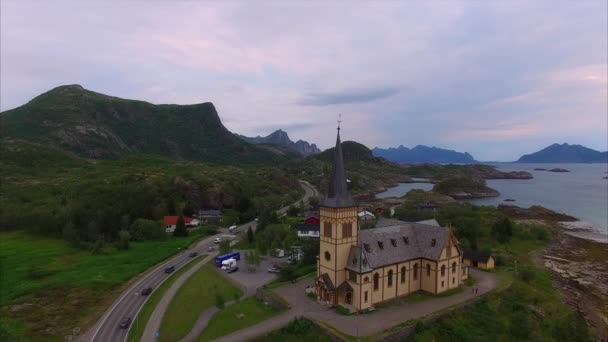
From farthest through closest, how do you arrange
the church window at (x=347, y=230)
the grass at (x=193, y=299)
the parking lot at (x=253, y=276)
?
the parking lot at (x=253, y=276), the church window at (x=347, y=230), the grass at (x=193, y=299)

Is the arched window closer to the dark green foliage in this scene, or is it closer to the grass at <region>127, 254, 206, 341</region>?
the grass at <region>127, 254, 206, 341</region>

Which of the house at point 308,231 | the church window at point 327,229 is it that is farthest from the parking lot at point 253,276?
the church window at point 327,229

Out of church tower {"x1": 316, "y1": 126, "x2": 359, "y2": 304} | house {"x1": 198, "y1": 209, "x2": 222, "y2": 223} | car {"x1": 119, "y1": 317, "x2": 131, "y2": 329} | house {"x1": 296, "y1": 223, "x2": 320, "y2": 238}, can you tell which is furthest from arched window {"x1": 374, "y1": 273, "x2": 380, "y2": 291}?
house {"x1": 198, "y1": 209, "x2": 222, "y2": 223}

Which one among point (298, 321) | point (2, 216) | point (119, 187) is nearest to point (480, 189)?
point (119, 187)

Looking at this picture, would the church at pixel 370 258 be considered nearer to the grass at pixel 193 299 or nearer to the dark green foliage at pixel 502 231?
the grass at pixel 193 299

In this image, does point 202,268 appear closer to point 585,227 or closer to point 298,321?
point 298,321

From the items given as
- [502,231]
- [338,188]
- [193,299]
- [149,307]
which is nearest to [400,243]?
[338,188]
